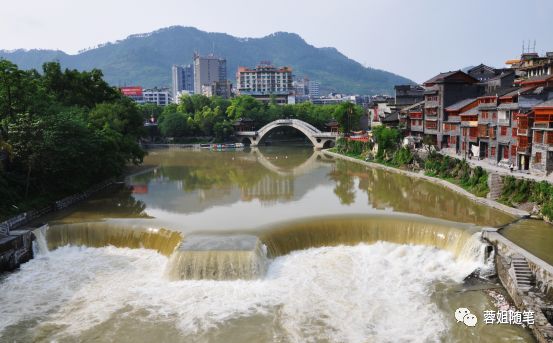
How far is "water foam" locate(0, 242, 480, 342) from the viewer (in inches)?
670

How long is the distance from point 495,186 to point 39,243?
87.1 feet

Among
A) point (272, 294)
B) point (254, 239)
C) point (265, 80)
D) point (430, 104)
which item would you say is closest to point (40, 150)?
point (254, 239)

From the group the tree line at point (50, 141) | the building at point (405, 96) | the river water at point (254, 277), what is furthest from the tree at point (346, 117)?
the river water at point (254, 277)

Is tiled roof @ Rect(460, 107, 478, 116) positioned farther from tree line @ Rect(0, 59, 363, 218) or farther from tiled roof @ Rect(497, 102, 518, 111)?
tree line @ Rect(0, 59, 363, 218)

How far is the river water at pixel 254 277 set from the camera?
16.9 m

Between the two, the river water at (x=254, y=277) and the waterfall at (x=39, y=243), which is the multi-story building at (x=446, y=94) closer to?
the river water at (x=254, y=277)

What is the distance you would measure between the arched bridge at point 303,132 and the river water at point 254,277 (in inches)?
1864

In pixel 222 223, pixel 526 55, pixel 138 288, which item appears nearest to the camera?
pixel 138 288

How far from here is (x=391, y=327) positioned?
16.8 m

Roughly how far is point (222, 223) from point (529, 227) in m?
15.9

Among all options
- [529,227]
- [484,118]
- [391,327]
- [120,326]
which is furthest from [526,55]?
[120,326]

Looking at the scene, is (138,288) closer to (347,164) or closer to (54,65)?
(54,65)

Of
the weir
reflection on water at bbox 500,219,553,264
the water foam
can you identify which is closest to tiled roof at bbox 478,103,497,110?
reflection on water at bbox 500,219,553,264

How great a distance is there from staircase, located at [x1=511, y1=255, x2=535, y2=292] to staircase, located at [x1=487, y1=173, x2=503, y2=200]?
11.8m
